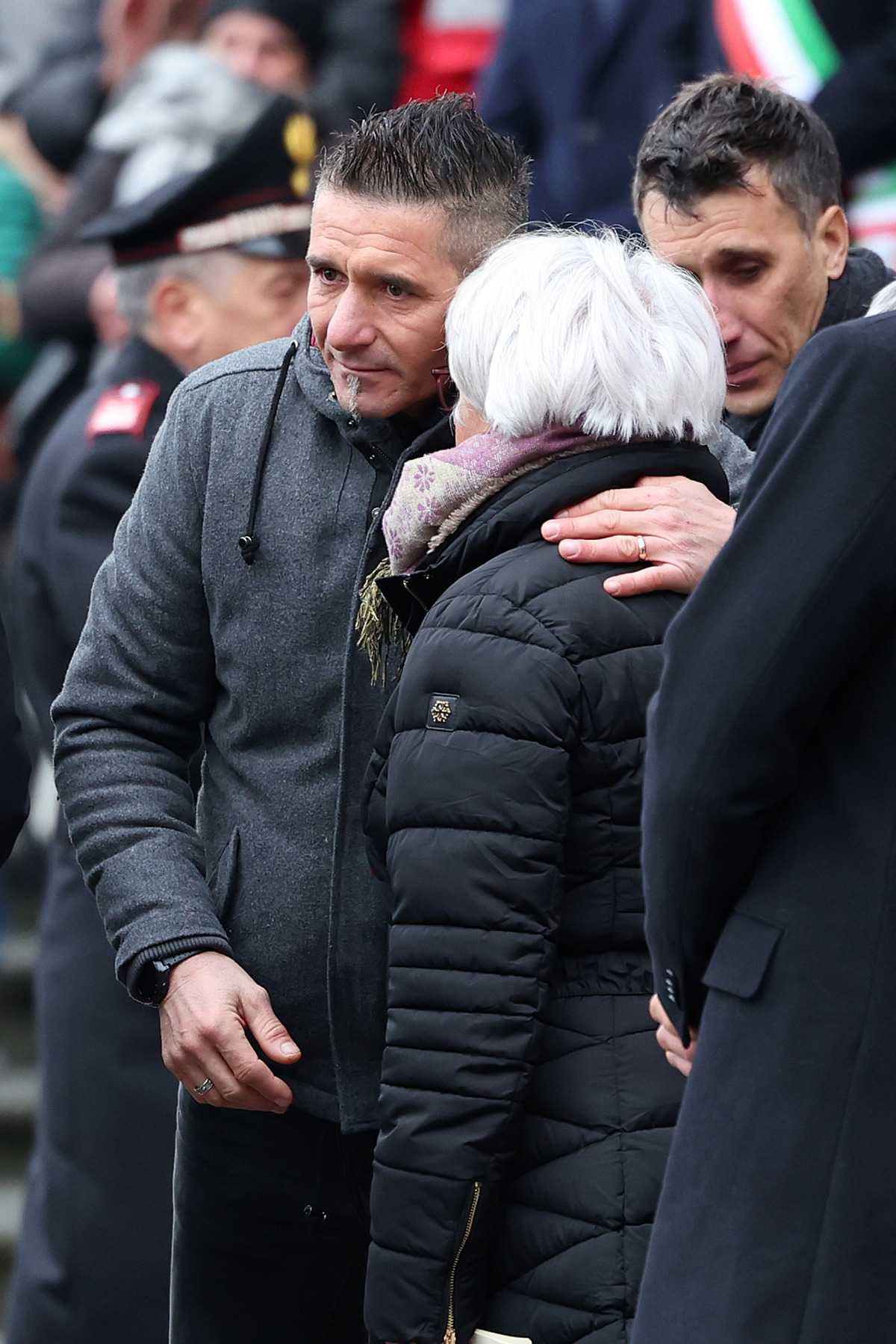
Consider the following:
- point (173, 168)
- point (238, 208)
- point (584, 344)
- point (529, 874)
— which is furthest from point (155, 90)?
point (529, 874)

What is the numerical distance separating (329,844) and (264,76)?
13.3 feet

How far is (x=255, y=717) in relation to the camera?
259cm

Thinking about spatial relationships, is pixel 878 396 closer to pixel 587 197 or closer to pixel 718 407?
pixel 718 407

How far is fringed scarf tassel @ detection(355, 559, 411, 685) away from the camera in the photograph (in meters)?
2.49

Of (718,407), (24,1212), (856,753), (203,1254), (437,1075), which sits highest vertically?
(718,407)

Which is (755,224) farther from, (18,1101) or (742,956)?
(18,1101)

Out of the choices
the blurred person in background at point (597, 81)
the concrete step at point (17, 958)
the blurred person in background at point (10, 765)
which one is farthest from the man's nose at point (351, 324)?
the concrete step at point (17, 958)

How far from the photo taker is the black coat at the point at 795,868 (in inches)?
70.6

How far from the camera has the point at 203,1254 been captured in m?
2.67

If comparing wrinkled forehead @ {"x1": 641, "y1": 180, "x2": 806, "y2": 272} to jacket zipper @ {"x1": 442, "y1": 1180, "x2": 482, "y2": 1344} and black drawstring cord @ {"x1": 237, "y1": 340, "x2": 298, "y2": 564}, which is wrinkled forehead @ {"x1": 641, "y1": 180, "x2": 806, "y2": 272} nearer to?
black drawstring cord @ {"x1": 237, "y1": 340, "x2": 298, "y2": 564}

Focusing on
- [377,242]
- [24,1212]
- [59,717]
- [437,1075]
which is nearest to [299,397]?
[377,242]

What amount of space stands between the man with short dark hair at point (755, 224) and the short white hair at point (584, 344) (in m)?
0.72

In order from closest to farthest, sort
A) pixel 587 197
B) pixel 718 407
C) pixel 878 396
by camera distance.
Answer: pixel 878 396
pixel 718 407
pixel 587 197

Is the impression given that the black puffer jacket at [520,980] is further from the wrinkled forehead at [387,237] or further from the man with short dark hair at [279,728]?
the wrinkled forehead at [387,237]
